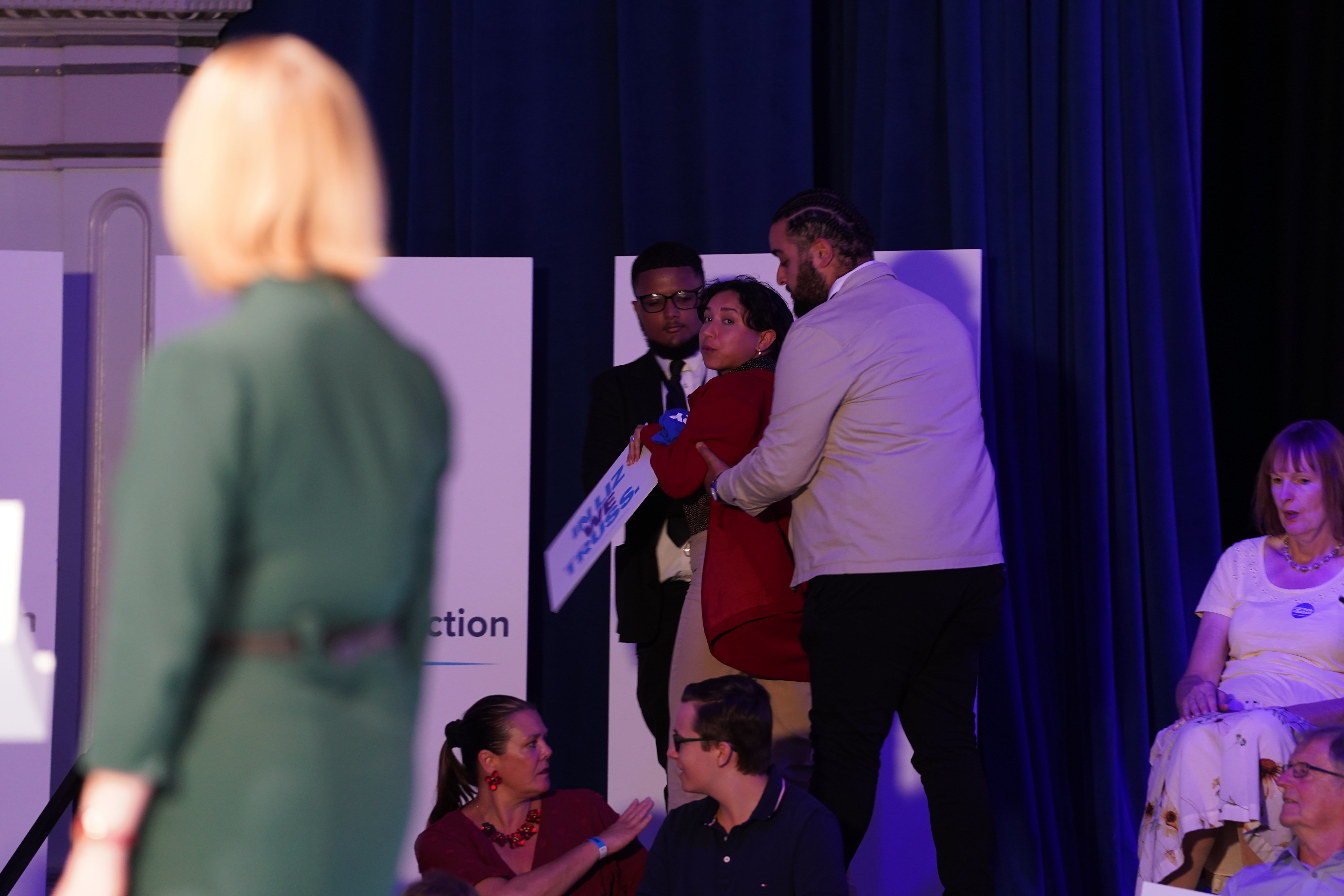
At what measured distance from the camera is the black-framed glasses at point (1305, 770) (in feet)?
7.44

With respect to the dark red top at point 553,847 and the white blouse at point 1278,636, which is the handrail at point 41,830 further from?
the white blouse at point 1278,636

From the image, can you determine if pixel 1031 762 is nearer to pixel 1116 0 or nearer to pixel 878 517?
pixel 878 517

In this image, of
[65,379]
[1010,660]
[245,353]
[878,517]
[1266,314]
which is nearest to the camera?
[245,353]

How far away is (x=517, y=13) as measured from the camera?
4.05 m

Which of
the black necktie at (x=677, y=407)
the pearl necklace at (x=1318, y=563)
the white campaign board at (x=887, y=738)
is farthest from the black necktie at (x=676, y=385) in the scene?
the pearl necklace at (x=1318, y=563)

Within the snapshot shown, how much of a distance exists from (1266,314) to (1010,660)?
4.08 ft

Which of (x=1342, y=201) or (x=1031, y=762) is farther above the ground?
(x=1342, y=201)

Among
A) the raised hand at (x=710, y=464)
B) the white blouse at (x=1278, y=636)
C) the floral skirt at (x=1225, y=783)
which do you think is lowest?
the floral skirt at (x=1225, y=783)

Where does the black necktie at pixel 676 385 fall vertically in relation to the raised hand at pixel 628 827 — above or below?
above

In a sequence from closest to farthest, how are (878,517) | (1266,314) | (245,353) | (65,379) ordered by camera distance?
1. (245,353)
2. (878,517)
3. (1266,314)
4. (65,379)

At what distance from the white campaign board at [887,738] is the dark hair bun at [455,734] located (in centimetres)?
59

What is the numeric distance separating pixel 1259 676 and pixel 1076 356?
1179mm

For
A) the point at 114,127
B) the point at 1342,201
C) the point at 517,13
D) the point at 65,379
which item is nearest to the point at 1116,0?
the point at 1342,201

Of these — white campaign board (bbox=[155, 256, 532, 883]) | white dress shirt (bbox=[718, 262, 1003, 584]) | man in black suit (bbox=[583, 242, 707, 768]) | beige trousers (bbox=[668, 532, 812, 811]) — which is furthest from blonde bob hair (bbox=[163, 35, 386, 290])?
white campaign board (bbox=[155, 256, 532, 883])
